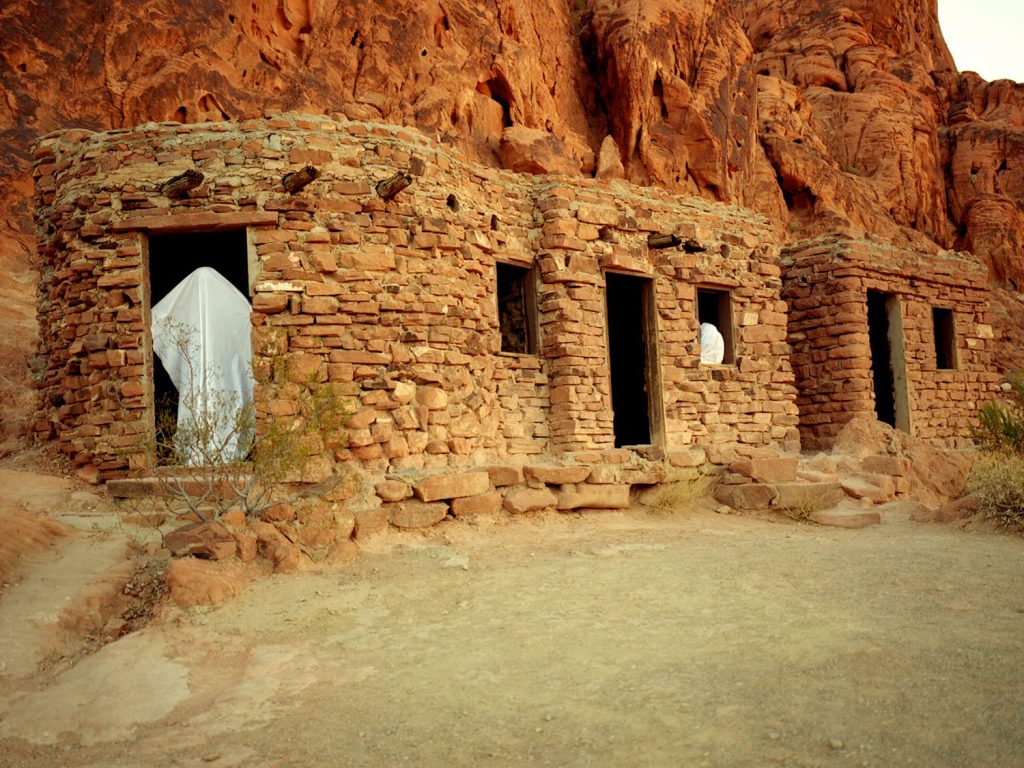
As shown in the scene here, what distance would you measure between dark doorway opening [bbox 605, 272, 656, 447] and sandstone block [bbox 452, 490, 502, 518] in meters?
2.85

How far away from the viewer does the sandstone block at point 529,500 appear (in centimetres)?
747

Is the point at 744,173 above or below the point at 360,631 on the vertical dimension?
above

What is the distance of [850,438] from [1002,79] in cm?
2230

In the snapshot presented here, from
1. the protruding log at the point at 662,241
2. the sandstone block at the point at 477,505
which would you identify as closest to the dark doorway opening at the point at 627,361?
the protruding log at the point at 662,241

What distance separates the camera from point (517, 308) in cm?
888

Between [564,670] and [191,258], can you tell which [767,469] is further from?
[191,258]

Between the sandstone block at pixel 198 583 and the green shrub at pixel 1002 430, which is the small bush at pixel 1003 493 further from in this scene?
the sandstone block at pixel 198 583

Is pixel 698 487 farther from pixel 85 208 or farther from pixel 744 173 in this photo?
pixel 744 173

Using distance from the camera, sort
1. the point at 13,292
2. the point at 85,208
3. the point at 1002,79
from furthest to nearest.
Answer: the point at 1002,79 < the point at 13,292 < the point at 85,208

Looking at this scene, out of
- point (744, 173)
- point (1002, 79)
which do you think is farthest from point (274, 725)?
point (1002, 79)

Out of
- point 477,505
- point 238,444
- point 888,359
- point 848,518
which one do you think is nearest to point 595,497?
point 477,505

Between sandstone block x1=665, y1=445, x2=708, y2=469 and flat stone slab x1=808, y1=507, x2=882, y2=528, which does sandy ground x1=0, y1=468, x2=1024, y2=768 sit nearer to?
flat stone slab x1=808, y1=507, x2=882, y2=528

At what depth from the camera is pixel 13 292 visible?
1273cm

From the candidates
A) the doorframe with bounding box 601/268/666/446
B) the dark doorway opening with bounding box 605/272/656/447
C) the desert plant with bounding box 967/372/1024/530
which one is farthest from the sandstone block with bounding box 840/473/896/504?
the dark doorway opening with bounding box 605/272/656/447
